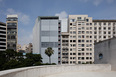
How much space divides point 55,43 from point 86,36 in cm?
2610

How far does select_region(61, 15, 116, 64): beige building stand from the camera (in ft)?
258

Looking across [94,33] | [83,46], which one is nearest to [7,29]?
[83,46]

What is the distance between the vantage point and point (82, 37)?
80562 mm

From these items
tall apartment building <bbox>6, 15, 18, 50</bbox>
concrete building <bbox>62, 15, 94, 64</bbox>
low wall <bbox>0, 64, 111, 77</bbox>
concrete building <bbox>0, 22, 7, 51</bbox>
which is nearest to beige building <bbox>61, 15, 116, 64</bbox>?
concrete building <bbox>62, 15, 94, 64</bbox>

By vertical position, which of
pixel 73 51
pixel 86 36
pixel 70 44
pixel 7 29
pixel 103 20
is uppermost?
pixel 103 20

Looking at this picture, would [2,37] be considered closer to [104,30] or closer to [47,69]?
[47,69]

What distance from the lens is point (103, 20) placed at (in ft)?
281

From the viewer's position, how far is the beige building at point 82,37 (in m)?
78.7

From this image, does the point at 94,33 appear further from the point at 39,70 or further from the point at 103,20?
the point at 39,70

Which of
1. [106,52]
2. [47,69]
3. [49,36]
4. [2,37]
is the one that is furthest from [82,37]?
[47,69]

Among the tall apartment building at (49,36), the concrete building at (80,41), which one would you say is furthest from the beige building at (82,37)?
the tall apartment building at (49,36)

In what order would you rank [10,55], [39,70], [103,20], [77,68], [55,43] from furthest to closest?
[103,20]
[55,43]
[10,55]
[77,68]
[39,70]

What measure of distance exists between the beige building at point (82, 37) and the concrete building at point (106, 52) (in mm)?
46969

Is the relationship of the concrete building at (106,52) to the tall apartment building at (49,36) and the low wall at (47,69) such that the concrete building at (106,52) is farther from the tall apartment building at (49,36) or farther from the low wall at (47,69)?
the tall apartment building at (49,36)
